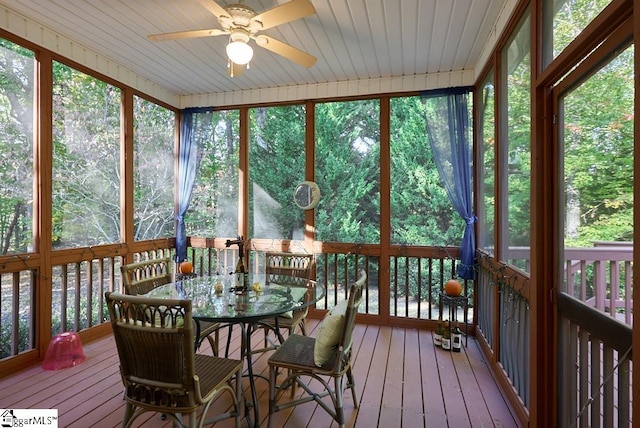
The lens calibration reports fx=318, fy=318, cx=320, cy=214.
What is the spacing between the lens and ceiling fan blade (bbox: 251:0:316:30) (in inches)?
71.0

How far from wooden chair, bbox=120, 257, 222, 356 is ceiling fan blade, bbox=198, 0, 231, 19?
1879mm

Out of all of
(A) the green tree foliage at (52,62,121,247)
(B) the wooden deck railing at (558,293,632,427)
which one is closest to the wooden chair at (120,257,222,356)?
(A) the green tree foliage at (52,62,121,247)

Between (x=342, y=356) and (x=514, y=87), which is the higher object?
(x=514, y=87)

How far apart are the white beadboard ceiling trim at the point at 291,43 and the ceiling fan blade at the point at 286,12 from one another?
0.52 metres

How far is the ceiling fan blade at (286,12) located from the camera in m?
1.80

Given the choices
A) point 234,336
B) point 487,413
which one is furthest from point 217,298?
point 487,413

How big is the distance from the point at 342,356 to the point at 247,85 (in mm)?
3563

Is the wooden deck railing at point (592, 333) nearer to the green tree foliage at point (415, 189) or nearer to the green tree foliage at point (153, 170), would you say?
the green tree foliage at point (415, 189)

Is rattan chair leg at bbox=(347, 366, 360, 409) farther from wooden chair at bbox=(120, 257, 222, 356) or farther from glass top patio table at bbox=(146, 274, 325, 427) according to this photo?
wooden chair at bbox=(120, 257, 222, 356)

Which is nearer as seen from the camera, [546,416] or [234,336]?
[546,416]

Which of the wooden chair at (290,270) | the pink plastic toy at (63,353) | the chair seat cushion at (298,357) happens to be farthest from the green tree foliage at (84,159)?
the chair seat cushion at (298,357)

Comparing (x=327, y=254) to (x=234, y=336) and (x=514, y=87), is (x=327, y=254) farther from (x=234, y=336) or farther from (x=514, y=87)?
(x=514, y=87)

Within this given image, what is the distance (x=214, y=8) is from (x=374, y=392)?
9.34 feet

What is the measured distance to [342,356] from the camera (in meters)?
1.86
